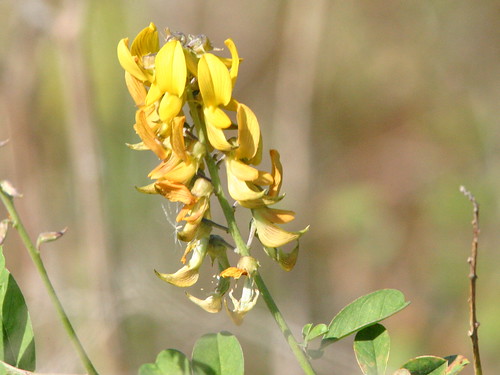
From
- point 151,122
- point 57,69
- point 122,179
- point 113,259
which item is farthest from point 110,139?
point 151,122

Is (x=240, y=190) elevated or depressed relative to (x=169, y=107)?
depressed

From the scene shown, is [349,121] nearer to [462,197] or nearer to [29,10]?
[462,197]

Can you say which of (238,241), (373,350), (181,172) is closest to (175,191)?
(181,172)

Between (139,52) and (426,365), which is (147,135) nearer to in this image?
(139,52)

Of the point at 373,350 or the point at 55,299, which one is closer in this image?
the point at 55,299

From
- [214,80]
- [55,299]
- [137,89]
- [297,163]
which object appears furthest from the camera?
[297,163]

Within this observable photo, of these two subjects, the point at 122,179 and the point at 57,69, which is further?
the point at 57,69

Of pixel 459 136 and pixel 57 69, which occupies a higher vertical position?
pixel 57 69
